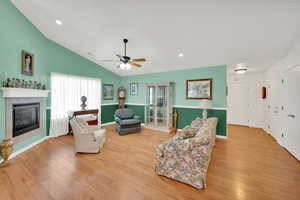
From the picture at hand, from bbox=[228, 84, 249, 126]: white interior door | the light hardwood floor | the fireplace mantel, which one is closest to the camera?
the light hardwood floor

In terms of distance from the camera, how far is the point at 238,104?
19.8 feet

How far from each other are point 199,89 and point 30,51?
5439mm

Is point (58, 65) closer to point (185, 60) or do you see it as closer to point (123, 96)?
point (123, 96)

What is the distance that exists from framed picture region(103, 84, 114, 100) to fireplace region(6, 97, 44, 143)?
2555mm

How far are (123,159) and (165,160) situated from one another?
1128 mm

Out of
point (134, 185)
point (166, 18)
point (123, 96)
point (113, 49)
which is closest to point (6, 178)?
point (134, 185)

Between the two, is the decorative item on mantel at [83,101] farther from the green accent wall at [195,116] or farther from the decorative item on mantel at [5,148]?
the green accent wall at [195,116]

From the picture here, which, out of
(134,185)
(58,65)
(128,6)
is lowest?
(134,185)

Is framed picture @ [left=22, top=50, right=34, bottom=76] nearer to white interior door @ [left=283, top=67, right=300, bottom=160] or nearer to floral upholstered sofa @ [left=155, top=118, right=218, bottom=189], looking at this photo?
floral upholstered sofa @ [left=155, top=118, right=218, bottom=189]

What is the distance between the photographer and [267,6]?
2.05 meters

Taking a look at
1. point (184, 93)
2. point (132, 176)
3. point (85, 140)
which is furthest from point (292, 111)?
point (85, 140)

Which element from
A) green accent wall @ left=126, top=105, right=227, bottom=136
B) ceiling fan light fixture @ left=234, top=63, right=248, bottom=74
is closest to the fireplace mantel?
green accent wall @ left=126, top=105, right=227, bottom=136

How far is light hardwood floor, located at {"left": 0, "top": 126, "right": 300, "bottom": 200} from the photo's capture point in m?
1.78

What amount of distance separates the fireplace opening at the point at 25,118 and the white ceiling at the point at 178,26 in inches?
89.0
